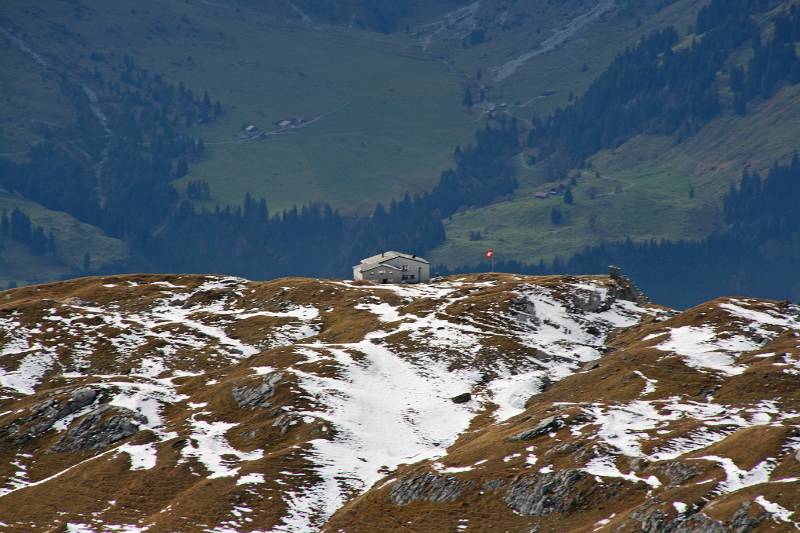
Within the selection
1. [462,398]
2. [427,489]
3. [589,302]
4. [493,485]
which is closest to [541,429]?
[493,485]

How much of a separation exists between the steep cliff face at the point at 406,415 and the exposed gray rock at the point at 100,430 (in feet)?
0.84

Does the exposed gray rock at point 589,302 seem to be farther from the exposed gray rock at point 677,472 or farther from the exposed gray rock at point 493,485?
the exposed gray rock at point 677,472

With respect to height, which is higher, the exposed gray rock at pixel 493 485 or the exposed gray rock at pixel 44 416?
the exposed gray rock at pixel 44 416

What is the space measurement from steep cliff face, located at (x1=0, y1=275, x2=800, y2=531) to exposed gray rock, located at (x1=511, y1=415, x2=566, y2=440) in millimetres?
273

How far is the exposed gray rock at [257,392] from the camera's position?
512ft

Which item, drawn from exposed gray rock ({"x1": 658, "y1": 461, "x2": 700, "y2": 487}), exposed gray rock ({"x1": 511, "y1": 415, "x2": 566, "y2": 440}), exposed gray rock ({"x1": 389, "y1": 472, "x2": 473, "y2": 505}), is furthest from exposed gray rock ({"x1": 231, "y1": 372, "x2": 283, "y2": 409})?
exposed gray rock ({"x1": 658, "y1": 461, "x2": 700, "y2": 487})

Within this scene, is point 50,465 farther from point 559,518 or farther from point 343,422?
point 559,518

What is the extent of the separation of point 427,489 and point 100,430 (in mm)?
43258

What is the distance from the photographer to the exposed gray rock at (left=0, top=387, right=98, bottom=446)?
495ft

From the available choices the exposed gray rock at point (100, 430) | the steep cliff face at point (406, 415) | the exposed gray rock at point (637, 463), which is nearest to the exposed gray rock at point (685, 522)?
the steep cliff face at point (406, 415)

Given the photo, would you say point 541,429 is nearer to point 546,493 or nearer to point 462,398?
point 546,493

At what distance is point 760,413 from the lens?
138625 millimetres

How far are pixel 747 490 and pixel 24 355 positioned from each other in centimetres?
10278

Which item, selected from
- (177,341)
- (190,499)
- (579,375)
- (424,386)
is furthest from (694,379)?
(177,341)
